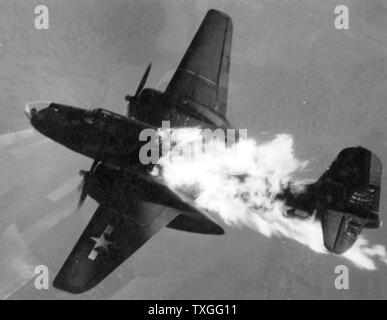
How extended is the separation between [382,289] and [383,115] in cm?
2185

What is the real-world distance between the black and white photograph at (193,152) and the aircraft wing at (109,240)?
77mm

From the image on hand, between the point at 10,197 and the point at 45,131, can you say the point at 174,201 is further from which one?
the point at 10,197

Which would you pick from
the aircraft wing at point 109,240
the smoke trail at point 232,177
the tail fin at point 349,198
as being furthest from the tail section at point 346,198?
the aircraft wing at point 109,240

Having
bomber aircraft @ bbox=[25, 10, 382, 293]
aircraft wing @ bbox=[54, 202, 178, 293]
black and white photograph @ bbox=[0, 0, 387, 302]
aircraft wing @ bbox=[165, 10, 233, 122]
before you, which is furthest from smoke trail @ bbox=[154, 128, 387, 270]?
aircraft wing @ bbox=[165, 10, 233, 122]

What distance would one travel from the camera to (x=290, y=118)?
44.0m

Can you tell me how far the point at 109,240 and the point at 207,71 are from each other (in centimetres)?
1308

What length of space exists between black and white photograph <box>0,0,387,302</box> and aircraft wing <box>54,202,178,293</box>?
0.08 meters

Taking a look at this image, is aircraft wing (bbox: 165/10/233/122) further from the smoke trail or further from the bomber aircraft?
the bomber aircraft

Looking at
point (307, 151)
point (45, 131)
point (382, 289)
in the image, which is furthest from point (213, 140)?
point (382, 289)

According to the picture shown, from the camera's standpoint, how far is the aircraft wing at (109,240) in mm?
19078

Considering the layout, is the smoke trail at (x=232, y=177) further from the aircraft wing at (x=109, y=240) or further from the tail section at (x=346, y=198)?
the aircraft wing at (x=109, y=240)

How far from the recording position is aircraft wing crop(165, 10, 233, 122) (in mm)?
23500

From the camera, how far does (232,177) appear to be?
67.5ft

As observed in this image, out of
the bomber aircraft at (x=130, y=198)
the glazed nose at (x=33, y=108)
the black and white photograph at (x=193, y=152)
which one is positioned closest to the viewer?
the bomber aircraft at (x=130, y=198)
